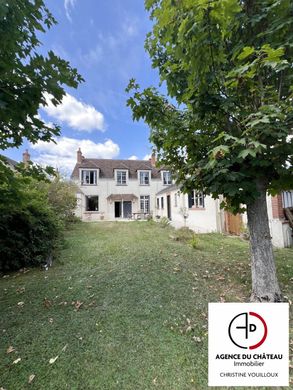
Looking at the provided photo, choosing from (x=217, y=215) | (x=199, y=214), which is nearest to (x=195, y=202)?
(x=199, y=214)

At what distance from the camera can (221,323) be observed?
228 cm

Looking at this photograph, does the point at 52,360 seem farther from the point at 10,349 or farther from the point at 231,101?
the point at 231,101

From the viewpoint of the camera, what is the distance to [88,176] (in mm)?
→ 22750

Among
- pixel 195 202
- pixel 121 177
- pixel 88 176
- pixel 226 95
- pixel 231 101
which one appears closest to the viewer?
pixel 231 101

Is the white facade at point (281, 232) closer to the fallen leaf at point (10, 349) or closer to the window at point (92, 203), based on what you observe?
the fallen leaf at point (10, 349)

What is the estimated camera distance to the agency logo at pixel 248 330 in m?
2.18

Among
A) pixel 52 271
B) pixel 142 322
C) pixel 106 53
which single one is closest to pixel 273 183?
pixel 142 322

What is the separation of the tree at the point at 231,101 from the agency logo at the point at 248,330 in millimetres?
1469

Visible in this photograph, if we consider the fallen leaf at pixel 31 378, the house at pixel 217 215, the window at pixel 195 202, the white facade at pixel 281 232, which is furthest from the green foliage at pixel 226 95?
the window at pixel 195 202

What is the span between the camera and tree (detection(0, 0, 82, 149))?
221 centimetres

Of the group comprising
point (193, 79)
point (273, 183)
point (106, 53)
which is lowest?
point (273, 183)

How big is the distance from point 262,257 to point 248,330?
165 centimetres

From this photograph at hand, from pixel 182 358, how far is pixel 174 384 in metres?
0.38

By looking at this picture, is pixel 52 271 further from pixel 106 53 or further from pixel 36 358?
pixel 106 53
